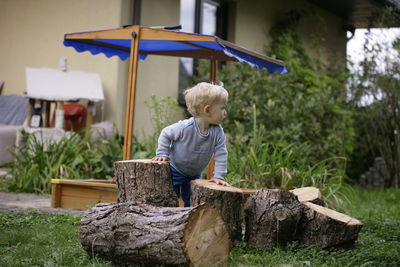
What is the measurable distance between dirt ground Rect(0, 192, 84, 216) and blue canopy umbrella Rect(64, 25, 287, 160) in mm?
898

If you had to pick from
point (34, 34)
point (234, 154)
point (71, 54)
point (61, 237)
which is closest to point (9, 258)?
point (61, 237)

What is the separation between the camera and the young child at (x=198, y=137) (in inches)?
168

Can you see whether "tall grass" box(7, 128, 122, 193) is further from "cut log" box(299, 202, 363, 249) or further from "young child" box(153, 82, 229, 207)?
"cut log" box(299, 202, 363, 249)

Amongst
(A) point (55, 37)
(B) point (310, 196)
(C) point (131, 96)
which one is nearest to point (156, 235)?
(B) point (310, 196)

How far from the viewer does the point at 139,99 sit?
8.94m

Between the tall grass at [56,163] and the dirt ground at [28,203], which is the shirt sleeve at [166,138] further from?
the tall grass at [56,163]

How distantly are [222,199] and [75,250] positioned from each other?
1066 millimetres

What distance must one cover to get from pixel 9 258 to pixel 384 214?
188 inches

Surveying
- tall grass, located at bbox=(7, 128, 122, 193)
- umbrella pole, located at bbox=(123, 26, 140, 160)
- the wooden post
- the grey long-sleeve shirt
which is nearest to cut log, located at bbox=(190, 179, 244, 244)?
the grey long-sleeve shirt

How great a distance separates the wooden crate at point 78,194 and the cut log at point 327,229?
221 cm

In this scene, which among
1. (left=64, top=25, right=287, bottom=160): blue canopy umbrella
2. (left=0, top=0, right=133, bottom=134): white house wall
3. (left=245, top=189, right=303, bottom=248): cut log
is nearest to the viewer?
(left=245, top=189, right=303, bottom=248): cut log

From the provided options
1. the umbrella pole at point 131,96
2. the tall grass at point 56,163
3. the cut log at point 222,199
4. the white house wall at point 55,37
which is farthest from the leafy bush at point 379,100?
the cut log at point 222,199

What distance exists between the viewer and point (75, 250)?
12.6 feet

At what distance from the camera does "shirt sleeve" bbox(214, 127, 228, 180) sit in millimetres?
4418
